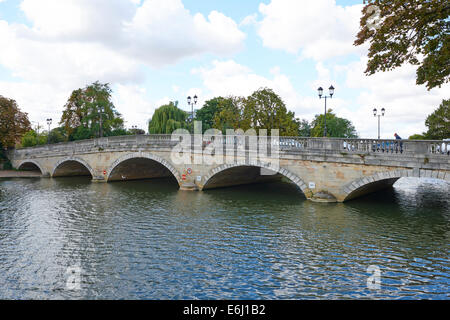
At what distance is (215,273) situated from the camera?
321 inches

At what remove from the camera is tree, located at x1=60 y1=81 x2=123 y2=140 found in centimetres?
4397

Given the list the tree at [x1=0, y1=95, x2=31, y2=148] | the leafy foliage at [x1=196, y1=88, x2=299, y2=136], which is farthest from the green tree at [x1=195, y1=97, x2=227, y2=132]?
the tree at [x1=0, y1=95, x2=31, y2=148]

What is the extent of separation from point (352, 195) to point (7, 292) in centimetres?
1606

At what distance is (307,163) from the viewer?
17859 millimetres

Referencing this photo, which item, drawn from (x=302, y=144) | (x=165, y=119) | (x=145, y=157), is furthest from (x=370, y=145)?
(x=165, y=119)

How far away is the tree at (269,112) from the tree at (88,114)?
73.8 ft

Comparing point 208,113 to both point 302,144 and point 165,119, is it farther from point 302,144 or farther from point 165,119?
point 302,144

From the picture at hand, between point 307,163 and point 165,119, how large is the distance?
31060 millimetres

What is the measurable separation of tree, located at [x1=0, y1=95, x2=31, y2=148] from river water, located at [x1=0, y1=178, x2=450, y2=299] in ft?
103

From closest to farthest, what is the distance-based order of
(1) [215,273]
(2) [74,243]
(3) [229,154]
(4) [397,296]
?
(4) [397,296]
(1) [215,273]
(2) [74,243]
(3) [229,154]

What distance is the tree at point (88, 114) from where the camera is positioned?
1731 inches
